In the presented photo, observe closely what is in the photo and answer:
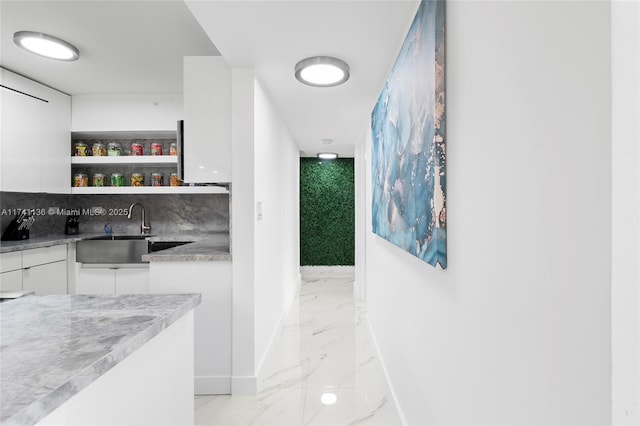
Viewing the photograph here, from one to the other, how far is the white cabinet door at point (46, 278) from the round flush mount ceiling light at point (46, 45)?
187 cm

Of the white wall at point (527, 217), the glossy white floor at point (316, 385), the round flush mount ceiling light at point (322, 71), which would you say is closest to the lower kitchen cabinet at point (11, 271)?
the glossy white floor at point (316, 385)

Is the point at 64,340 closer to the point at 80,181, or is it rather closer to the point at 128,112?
the point at 128,112

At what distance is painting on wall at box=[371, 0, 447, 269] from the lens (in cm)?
119

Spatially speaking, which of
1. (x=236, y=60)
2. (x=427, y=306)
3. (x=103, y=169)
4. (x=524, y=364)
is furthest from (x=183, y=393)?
(x=103, y=169)

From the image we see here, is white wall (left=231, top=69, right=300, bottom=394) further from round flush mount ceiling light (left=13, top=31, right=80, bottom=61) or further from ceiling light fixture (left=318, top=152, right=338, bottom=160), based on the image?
ceiling light fixture (left=318, top=152, right=338, bottom=160)

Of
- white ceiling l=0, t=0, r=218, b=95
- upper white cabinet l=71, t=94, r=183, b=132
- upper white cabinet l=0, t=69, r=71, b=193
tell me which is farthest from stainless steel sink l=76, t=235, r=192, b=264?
white ceiling l=0, t=0, r=218, b=95

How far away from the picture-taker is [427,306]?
1476 millimetres

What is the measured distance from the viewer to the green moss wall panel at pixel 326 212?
665 centimetres

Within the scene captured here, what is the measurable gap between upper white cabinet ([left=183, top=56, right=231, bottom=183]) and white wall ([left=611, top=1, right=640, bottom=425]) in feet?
7.51

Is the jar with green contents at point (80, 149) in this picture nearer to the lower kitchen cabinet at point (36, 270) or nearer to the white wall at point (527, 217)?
the lower kitchen cabinet at point (36, 270)

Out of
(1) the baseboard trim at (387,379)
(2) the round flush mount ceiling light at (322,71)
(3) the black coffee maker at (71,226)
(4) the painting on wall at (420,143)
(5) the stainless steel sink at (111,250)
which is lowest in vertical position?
(1) the baseboard trim at (387,379)

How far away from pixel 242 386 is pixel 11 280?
2.26 metres

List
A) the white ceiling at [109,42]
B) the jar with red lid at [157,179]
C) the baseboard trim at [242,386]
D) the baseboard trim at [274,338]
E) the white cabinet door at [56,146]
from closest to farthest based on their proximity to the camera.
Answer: the white ceiling at [109,42] → the baseboard trim at [242,386] → the baseboard trim at [274,338] → the white cabinet door at [56,146] → the jar with red lid at [157,179]

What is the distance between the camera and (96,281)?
339cm
